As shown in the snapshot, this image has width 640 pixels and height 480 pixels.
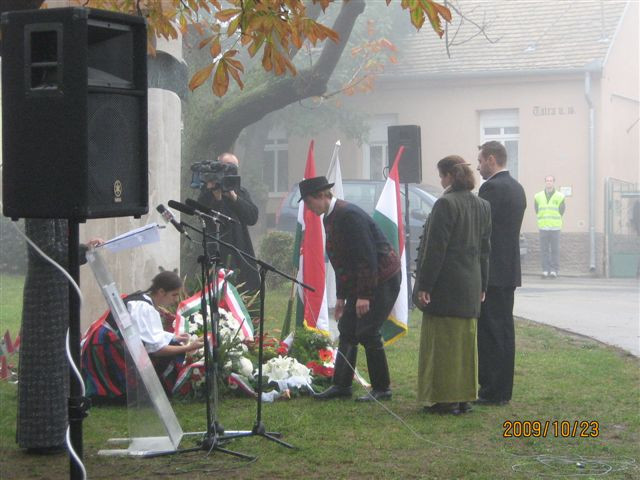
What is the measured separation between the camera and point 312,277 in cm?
1009

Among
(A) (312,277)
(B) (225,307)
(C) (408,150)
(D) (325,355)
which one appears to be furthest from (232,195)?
(C) (408,150)

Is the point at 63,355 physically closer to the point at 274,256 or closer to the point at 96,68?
the point at 96,68

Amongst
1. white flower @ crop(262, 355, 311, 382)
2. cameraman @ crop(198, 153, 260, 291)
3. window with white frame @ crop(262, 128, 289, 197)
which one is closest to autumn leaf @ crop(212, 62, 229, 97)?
white flower @ crop(262, 355, 311, 382)

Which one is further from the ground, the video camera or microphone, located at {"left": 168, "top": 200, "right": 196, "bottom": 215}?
the video camera

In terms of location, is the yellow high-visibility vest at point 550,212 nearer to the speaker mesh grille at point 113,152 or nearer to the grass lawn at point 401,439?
the grass lawn at point 401,439

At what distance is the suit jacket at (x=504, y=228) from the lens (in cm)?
818

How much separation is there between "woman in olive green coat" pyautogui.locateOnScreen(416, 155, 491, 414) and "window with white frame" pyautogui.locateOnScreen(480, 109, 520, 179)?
2135cm

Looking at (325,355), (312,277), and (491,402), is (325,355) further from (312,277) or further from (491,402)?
(491,402)

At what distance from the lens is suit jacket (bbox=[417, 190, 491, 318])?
7.65 metres

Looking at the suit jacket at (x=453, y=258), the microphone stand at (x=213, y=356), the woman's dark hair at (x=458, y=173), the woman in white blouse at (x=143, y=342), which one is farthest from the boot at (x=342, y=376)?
the microphone stand at (x=213, y=356)

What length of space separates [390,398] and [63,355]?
9.41 ft

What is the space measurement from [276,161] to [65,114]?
28.0m
